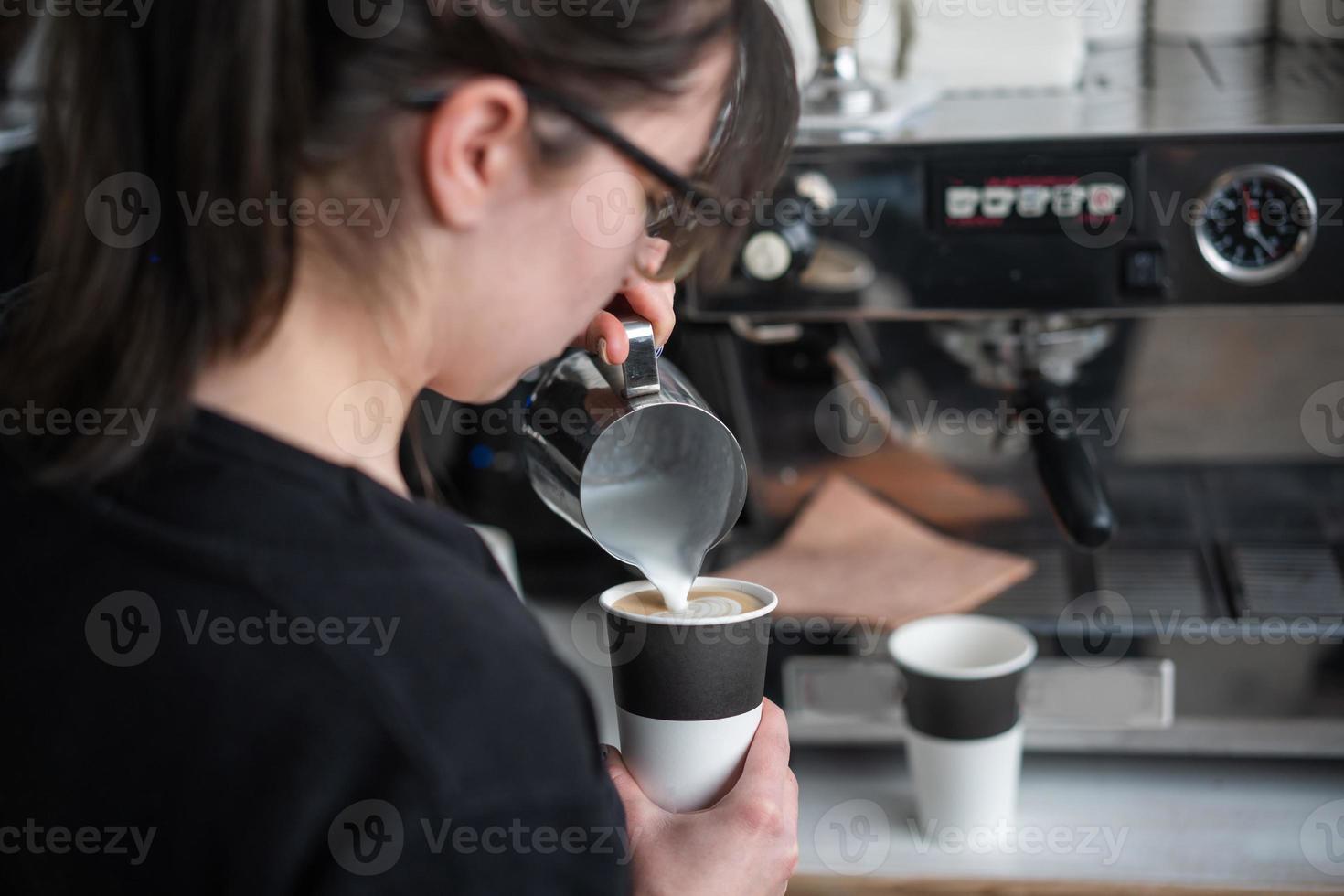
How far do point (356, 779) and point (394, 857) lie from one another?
3 centimetres

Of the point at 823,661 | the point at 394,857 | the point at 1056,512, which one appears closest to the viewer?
the point at 394,857

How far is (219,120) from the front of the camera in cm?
46

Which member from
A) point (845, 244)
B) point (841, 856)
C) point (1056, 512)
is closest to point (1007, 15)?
point (845, 244)

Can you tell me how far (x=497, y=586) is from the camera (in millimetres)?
516

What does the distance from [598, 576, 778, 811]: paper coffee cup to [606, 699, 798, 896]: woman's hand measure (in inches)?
0.4

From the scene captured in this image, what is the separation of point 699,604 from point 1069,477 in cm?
34

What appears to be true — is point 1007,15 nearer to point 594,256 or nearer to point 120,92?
point 594,256
